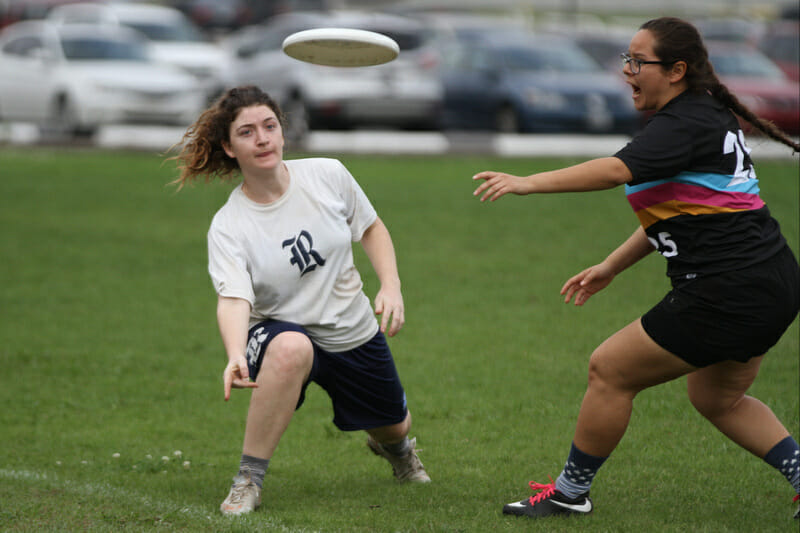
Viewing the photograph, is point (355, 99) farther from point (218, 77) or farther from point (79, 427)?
point (79, 427)

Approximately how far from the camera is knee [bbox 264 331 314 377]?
14.4ft

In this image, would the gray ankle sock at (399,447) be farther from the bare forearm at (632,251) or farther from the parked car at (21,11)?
the parked car at (21,11)

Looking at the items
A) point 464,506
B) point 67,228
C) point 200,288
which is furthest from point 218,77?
point 464,506

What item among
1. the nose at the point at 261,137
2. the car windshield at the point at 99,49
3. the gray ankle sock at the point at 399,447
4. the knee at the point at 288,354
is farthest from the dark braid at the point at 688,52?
the car windshield at the point at 99,49

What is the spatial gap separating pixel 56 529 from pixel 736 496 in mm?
2882

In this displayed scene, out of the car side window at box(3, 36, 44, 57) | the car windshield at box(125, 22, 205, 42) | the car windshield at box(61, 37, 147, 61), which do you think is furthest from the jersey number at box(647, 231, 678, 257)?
the car windshield at box(125, 22, 205, 42)

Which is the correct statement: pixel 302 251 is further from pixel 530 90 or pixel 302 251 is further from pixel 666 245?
pixel 530 90

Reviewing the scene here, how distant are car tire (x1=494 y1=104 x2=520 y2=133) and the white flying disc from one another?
13.0 meters

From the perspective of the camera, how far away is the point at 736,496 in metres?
4.77

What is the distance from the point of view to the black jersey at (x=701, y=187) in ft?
12.7

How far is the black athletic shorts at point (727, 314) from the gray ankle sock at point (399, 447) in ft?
4.91

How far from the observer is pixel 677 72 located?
159 inches

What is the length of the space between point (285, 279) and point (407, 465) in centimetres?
121

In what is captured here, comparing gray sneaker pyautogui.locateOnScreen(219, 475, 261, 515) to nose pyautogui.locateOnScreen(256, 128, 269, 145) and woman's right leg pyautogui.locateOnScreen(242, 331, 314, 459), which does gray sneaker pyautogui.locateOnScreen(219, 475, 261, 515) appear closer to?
woman's right leg pyautogui.locateOnScreen(242, 331, 314, 459)
